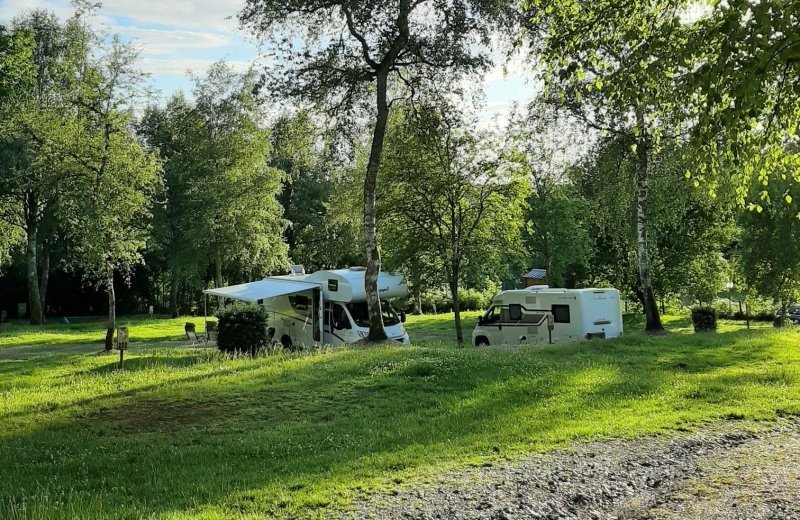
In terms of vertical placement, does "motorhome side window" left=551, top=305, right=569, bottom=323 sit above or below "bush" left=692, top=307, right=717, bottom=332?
above

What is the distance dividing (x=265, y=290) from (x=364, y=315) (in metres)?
3.27

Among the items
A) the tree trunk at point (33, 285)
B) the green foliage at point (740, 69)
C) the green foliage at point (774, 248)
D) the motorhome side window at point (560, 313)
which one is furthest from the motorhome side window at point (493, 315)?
the tree trunk at point (33, 285)

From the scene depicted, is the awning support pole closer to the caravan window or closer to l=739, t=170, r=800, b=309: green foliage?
the caravan window

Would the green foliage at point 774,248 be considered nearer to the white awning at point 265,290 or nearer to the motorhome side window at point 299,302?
the motorhome side window at point 299,302

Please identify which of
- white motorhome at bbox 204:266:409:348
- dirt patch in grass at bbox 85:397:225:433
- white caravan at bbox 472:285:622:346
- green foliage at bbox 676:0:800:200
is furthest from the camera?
white motorhome at bbox 204:266:409:348

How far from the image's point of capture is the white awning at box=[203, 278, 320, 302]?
19.1m

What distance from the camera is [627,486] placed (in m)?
5.52

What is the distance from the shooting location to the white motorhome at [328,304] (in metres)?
18.9

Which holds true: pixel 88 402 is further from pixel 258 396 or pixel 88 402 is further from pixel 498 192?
pixel 498 192

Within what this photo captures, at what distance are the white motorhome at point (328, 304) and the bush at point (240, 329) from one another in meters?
2.53

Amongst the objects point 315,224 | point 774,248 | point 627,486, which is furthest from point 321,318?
point 315,224

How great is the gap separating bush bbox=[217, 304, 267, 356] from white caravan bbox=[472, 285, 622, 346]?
7690mm

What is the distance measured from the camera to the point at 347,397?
9336 mm

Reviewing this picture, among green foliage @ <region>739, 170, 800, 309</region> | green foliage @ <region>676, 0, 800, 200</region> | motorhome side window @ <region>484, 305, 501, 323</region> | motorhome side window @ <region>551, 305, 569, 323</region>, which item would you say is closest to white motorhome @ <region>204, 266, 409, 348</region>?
motorhome side window @ <region>484, 305, 501, 323</region>
